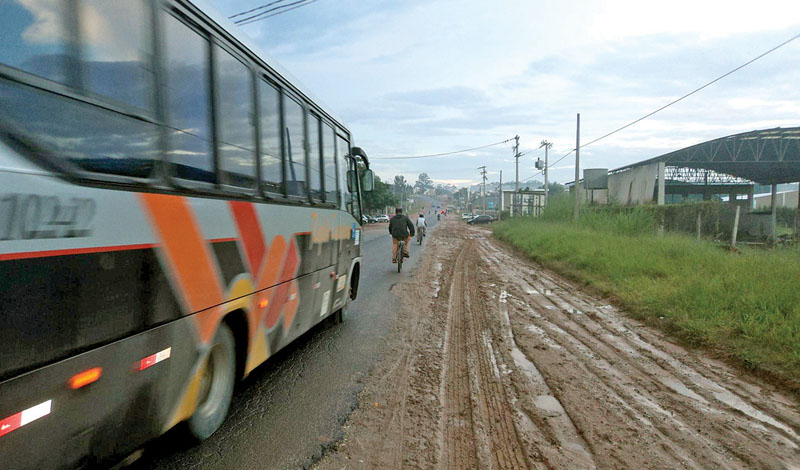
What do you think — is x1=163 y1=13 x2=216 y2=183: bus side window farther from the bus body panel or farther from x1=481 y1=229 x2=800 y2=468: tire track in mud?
x1=481 y1=229 x2=800 y2=468: tire track in mud

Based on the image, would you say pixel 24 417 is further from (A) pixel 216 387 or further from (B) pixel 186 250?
(A) pixel 216 387

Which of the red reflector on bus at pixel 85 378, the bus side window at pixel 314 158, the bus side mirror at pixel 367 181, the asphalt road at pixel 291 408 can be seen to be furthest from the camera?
the bus side mirror at pixel 367 181

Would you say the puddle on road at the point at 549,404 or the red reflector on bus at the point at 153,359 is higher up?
the red reflector on bus at the point at 153,359

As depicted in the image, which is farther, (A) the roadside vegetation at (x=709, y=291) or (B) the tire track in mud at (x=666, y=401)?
(A) the roadside vegetation at (x=709, y=291)

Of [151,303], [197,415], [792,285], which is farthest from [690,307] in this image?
[151,303]

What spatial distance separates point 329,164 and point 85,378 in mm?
4511

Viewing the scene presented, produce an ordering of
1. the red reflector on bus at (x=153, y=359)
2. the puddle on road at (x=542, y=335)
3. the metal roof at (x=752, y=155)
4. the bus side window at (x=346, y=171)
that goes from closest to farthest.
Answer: the red reflector on bus at (x=153, y=359) < the puddle on road at (x=542, y=335) < the bus side window at (x=346, y=171) < the metal roof at (x=752, y=155)

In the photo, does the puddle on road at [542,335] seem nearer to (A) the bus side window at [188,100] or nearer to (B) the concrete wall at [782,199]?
(A) the bus side window at [188,100]

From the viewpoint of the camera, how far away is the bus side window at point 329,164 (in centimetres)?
608

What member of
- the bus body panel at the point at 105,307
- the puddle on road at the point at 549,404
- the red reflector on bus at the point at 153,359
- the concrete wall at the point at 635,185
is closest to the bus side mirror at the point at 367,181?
the bus body panel at the point at 105,307

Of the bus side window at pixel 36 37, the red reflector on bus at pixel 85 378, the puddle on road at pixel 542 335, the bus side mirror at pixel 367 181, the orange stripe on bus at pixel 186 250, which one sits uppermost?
the bus side window at pixel 36 37

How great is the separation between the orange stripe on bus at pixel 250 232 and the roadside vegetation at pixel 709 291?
5170 mm

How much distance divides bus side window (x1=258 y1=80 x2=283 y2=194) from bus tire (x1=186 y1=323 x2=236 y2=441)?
134 cm

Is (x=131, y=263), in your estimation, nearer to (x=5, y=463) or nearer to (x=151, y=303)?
(x=151, y=303)
